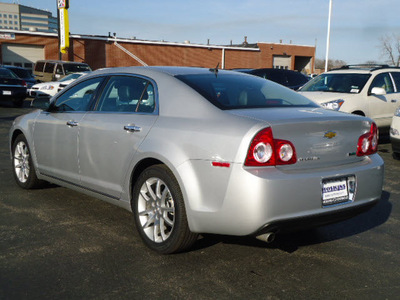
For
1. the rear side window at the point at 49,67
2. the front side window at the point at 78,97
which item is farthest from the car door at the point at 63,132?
the rear side window at the point at 49,67

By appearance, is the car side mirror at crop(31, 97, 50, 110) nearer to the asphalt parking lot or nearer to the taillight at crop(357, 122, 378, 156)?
the asphalt parking lot

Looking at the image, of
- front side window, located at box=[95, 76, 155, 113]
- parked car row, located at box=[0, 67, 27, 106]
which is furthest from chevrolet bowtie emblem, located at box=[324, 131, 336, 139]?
parked car row, located at box=[0, 67, 27, 106]

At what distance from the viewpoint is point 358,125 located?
383 cm

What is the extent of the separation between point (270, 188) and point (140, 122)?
141cm

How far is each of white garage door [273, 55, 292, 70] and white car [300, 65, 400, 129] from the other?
44.7m

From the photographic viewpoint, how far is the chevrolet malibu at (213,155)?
3307 millimetres

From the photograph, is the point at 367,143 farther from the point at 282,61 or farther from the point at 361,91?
the point at 282,61

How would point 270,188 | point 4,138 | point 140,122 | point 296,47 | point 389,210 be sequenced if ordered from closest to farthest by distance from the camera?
point 270,188
point 140,122
point 389,210
point 4,138
point 296,47

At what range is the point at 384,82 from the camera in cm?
1079

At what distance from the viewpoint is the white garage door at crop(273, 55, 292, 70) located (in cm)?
5500

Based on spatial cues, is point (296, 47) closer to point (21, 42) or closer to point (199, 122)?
point (21, 42)

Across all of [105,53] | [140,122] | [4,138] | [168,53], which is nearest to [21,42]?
[105,53]

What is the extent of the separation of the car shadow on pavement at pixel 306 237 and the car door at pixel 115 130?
966 millimetres

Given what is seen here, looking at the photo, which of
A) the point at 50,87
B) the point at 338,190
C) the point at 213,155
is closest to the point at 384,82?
the point at 338,190
